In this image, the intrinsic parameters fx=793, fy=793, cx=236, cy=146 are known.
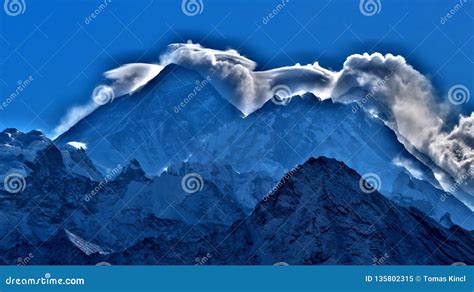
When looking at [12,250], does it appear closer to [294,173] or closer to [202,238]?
[202,238]

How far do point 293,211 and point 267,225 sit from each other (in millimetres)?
8508

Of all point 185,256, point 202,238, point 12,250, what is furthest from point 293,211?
point 12,250

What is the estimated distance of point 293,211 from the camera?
109 metres

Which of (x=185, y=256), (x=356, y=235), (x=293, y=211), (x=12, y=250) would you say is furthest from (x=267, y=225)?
(x=12, y=250)

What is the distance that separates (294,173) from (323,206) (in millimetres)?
6353

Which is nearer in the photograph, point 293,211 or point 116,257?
point 293,211

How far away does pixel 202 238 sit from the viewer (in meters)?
190
